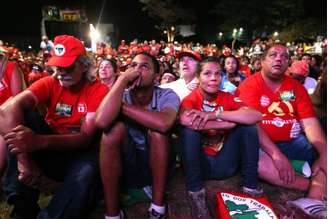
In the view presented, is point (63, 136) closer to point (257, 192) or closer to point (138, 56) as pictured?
point (138, 56)

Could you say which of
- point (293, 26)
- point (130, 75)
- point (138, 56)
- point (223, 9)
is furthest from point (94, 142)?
point (223, 9)

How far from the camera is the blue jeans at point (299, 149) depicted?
3.79m

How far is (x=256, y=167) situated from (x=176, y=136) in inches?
32.4

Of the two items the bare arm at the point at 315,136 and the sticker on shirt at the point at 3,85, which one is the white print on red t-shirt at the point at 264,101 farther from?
the sticker on shirt at the point at 3,85

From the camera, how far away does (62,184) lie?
2914 mm

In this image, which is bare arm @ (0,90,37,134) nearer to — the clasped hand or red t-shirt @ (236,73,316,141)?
the clasped hand

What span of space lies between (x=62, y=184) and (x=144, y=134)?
85 centimetres

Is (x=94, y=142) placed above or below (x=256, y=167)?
above

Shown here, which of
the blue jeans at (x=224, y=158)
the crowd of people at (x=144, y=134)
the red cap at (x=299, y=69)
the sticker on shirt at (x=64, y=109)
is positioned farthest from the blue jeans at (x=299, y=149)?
the red cap at (x=299, y=69)

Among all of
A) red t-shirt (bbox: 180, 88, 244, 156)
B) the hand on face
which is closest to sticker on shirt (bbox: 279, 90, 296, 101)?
red t-shirt (bbox: 180, 88, 244, 156)

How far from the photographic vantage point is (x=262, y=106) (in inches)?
150

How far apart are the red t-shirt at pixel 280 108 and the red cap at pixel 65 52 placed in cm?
176

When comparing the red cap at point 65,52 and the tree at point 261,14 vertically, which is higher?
the tree at point 261,14

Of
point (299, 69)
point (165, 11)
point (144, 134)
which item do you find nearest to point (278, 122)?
point (144, 134)
